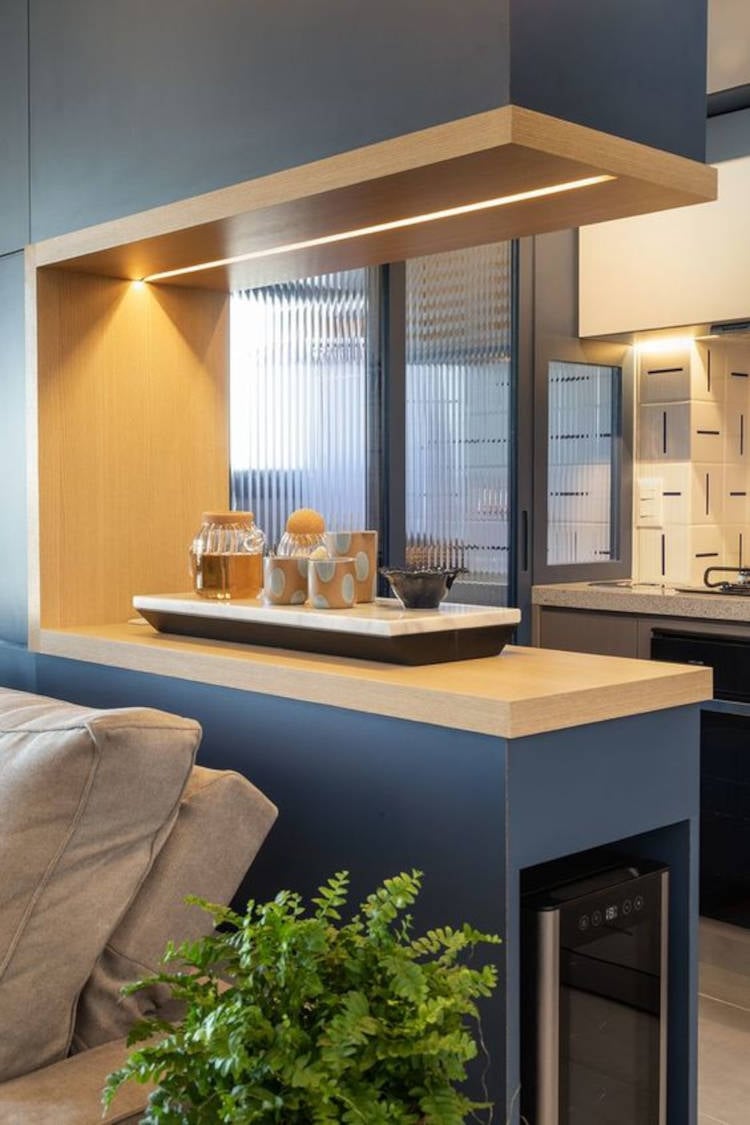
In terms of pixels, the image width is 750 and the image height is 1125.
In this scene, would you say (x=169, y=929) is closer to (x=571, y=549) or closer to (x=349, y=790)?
(x=349, y=790)

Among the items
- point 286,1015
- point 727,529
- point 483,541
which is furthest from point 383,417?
point 286,1015

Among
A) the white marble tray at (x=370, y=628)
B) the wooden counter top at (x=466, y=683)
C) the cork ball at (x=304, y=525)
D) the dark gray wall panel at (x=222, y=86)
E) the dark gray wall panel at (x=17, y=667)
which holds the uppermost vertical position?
the dark gray wall panel at (x=222, y=86)

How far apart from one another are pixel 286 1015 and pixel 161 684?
4.45 ft

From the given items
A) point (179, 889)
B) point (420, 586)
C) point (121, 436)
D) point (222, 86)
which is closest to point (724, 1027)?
point (420, 586)

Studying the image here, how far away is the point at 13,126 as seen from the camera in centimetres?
287

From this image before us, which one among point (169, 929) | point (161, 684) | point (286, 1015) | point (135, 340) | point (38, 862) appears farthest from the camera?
point (135, 340)

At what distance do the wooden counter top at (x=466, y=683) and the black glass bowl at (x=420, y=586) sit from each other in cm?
14

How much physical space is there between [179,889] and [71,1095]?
0.32 m

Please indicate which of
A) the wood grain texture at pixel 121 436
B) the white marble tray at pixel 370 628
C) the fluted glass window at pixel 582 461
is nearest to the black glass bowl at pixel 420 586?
the white marble tray at pixel 370 628

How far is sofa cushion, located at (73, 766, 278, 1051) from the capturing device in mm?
1753

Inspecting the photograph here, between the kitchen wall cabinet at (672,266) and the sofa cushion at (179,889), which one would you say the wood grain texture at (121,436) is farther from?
the kitchen wall cabinet at (672,266)

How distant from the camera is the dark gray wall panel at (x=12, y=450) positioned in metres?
2.82

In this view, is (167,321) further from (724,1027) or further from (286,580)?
(724,1027)

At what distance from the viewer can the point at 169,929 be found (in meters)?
1.82
